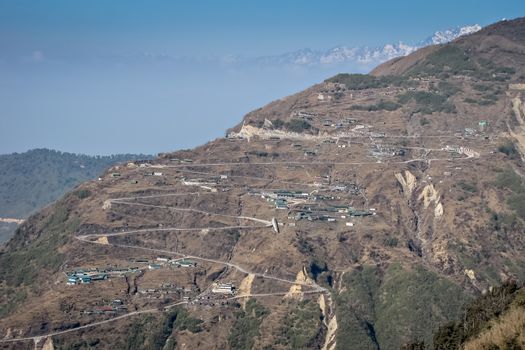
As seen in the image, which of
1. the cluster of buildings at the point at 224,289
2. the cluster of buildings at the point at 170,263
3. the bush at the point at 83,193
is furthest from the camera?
the bush at the point at 83,193

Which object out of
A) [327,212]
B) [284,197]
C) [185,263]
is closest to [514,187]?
[327,212]

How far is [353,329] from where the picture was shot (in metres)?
94.4

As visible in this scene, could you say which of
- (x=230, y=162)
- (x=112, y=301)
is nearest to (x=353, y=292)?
(x=112, y=301)

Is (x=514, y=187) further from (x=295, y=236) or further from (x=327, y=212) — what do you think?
(x=295, y=236)

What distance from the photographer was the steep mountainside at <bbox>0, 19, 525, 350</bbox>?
324 feet

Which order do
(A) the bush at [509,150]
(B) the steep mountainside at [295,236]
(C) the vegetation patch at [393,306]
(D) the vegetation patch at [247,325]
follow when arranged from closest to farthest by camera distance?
(C) the vegetation patch at [393,306], (D) the vegetation patch at [247,325], (B) the steep mountainside at [295,236], (A) the bush at [509,150]

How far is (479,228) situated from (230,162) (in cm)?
4397

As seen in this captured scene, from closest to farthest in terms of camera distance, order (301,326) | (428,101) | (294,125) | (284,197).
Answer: (301,326) → (284,197) → (294,125) → (428,101)

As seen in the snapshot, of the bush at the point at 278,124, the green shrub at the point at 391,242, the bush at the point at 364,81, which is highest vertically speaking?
the bush at the point at 364,81

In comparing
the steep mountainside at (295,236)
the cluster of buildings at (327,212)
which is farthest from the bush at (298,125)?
the cluster of buildings at (327,212)

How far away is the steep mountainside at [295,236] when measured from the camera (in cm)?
9862

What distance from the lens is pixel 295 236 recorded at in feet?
371

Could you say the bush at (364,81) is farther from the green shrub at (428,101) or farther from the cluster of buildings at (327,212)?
the cluster of buildings at (327,212)

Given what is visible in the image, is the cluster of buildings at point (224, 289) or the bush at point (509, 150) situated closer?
the cluster of buildings at point (224, 289)
